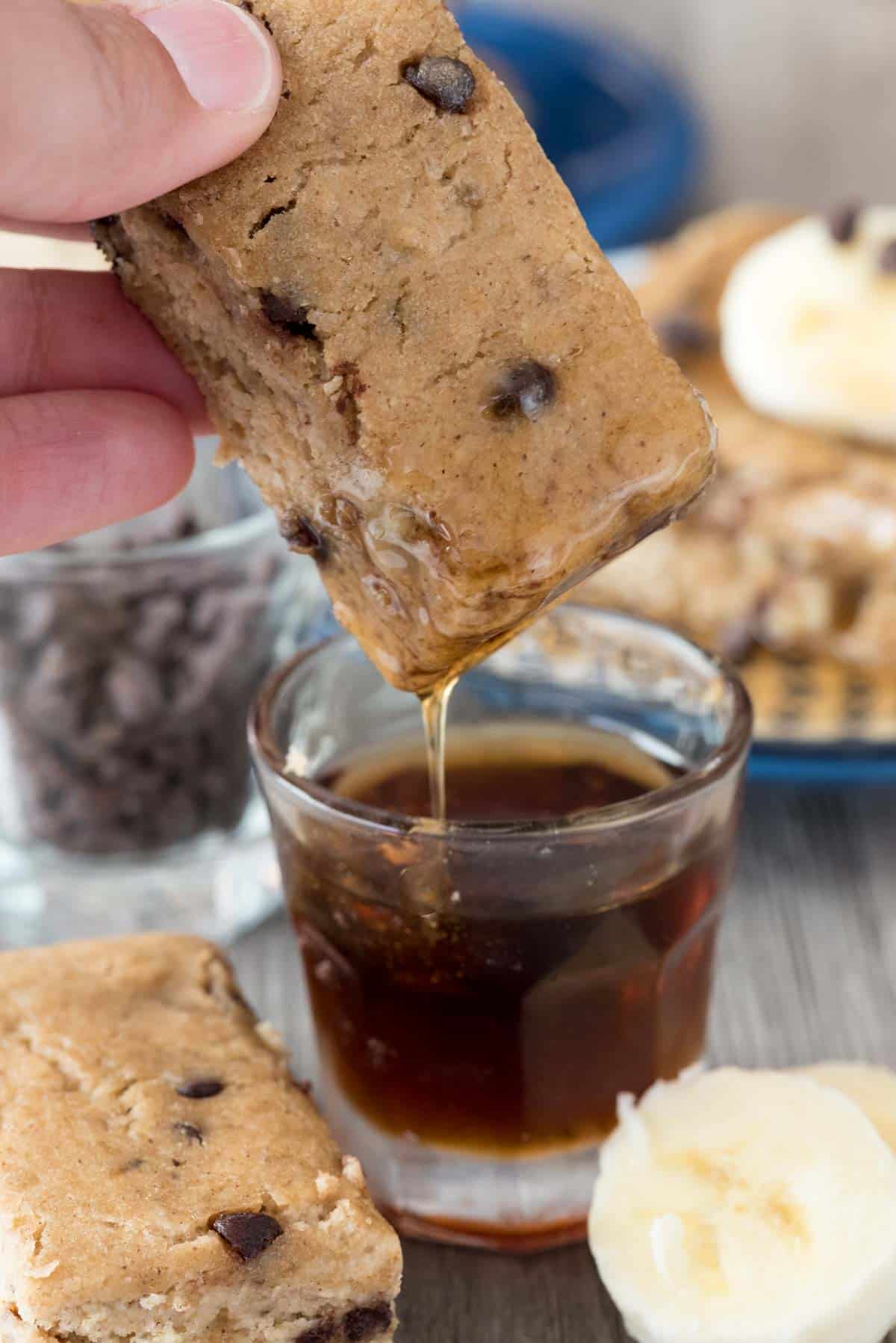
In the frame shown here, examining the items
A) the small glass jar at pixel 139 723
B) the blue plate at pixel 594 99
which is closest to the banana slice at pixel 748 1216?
the small glass jar at pixel 139 723

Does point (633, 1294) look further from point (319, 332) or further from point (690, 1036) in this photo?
point (319, 332)

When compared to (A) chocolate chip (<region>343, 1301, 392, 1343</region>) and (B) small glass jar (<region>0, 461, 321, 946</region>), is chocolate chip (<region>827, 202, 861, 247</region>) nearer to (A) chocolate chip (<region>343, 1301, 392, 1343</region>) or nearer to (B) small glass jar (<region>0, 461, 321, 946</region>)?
(B) small glass jar (<region>0, 461, 321, 946</region>)

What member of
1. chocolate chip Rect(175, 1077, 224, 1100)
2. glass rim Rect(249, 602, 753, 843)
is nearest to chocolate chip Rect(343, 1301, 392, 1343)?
chocolate chip Rect(175, 1077, 224, 1100)

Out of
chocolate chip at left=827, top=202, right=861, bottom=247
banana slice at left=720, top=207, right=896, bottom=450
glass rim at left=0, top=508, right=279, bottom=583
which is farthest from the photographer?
chocolate chip at left=827, top=202, right=861, bottom=247

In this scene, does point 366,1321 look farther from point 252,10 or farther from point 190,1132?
point 252,10

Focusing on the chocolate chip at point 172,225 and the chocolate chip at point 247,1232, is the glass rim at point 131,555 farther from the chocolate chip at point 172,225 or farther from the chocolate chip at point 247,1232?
the chocolate chip at point 247,1232

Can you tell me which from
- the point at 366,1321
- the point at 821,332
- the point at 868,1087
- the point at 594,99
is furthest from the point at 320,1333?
the point at 594,99
